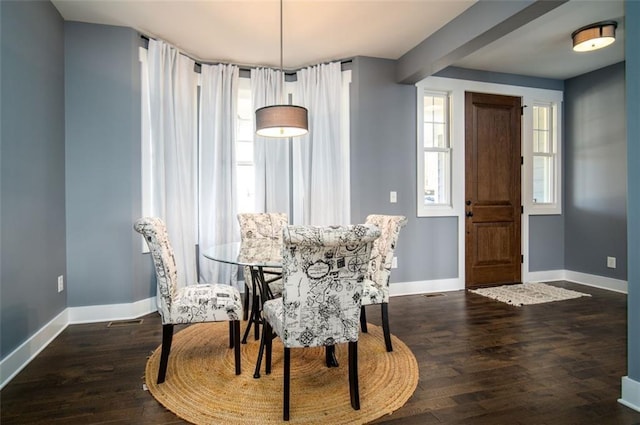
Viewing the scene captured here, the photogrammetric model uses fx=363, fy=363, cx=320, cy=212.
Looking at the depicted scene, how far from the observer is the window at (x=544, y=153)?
16.2ft

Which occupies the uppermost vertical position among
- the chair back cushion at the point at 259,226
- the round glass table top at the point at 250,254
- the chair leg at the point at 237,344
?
the chair back cushion at the point at 259,226

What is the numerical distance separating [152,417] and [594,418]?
221cm

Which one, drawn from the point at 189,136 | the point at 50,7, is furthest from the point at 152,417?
the point at 50,7

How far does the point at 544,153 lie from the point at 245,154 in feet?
13.0

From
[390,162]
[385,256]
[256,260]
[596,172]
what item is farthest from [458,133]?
[256,260]

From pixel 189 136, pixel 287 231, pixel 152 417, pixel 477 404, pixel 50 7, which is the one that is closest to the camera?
pixel 287 231

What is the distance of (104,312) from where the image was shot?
129 inches

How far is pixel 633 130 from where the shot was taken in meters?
1.89

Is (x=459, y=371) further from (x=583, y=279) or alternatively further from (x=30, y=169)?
(x=583, y=279)

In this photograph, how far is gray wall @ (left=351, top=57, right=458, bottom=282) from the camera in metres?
4.07

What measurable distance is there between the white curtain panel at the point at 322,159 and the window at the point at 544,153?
276 cm

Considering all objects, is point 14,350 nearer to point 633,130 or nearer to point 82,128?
point 82,128

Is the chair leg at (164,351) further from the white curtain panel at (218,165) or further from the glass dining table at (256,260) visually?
the white curtain panel at (218,165)

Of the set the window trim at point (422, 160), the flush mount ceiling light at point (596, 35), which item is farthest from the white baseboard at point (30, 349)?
the flush mount ceiling light at point (596, 35)
